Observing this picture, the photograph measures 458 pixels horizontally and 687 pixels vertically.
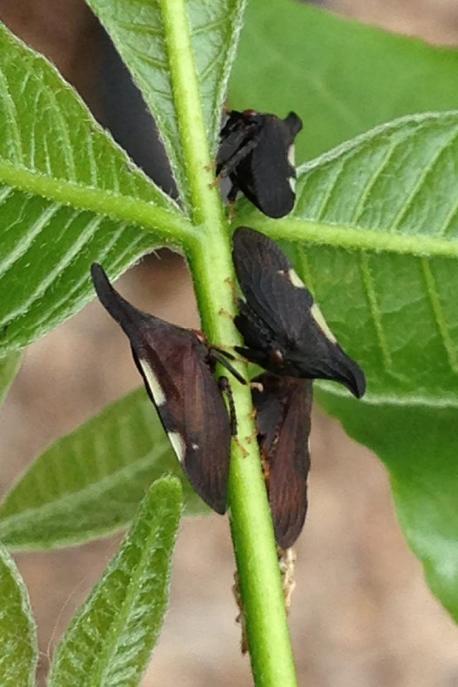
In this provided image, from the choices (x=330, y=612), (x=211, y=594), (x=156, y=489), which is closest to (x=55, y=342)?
(x=211, y=594)

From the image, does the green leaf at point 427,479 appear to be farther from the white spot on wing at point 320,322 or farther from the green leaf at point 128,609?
the green leaf at point 128,609

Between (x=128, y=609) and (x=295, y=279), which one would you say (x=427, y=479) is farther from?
(x=128, y=609)

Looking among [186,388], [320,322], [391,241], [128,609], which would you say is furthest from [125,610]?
[391,241]

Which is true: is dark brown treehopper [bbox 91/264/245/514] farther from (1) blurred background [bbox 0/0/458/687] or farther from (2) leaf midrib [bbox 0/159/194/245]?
(1) blurred background [bbox 0/0/458/687]

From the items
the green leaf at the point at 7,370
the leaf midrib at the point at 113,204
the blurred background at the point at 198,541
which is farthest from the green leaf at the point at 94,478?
the blurred background at the point at 198,541

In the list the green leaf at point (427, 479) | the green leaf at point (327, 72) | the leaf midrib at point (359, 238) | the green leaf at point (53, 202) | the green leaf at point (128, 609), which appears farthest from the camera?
the green leaf at point (327, 72)

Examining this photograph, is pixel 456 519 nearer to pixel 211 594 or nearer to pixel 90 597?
pixel 90 597

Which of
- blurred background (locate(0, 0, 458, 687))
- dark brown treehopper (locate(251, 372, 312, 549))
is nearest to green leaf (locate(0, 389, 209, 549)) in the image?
dark brown treehopper (locate(251, 372, 312, 549))
